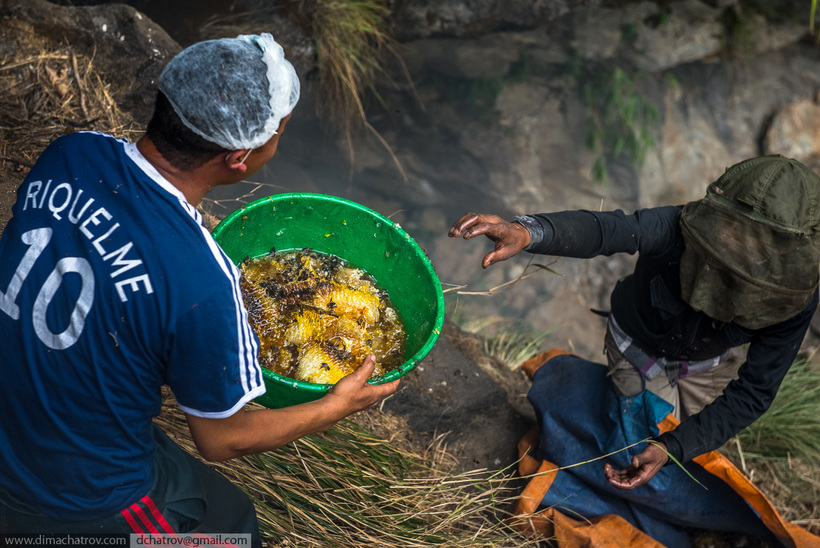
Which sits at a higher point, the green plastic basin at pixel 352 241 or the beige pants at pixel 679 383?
the green plastic basin at pixel 352 241

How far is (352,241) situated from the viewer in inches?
96.2

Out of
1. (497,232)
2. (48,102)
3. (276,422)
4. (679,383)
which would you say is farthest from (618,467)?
(48,102)

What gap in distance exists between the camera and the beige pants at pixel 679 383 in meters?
2.68

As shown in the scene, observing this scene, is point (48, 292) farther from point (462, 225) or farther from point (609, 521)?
point (609, 521)

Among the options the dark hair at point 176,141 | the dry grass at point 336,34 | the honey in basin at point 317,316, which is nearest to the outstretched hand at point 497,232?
the honey in basin at point 317,316

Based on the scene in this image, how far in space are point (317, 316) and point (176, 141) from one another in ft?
3.26

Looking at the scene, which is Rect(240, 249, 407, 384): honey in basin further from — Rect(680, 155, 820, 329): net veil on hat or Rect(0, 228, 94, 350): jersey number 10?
Rect(680, 155, 820, 329): net veil on hat

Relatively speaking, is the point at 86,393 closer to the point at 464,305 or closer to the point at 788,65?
the point at 464,305

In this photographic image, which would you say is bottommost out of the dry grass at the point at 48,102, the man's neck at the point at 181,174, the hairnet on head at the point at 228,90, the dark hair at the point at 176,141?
the dry grass at the point at 48,102

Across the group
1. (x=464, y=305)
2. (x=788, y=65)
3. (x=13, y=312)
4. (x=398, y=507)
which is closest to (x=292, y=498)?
(x=398, y=507)

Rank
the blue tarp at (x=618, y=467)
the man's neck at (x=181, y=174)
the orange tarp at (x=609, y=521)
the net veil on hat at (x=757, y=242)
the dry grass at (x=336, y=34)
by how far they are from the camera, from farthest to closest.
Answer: the dry grass at (x=336, y=34), the blue tarp at (x=618, y=467), the orange tarp at (x=609, y=521), the net veil on hat at (x=757, y=242), the man's neck at (x=181, y=174)

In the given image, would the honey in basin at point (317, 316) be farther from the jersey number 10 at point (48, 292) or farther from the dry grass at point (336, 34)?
the dry grass at point (336, 34)

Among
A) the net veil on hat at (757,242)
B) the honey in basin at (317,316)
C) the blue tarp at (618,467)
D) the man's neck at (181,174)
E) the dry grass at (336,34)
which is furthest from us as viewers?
the dry grass at (336,34)

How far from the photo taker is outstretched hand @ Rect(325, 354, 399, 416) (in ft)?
5.28
